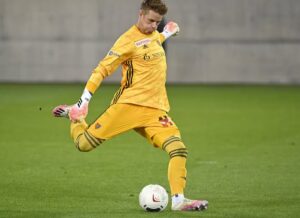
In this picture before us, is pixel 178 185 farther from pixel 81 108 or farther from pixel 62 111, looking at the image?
pixel 62 111

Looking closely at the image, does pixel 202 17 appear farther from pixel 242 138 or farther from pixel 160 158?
pixel 160 158

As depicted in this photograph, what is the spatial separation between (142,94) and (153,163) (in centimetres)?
326

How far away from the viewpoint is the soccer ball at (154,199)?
28.1 ft

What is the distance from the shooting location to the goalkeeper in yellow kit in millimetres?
8664

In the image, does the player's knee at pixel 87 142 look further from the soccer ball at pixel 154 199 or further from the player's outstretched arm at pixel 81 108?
the soccer ball at pixel 154 199

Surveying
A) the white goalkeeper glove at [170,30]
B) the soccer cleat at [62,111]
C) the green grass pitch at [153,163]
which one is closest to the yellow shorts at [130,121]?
the soccer cleat at [62,111]

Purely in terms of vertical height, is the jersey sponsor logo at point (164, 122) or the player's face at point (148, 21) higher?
the player's face at point (148, 21)

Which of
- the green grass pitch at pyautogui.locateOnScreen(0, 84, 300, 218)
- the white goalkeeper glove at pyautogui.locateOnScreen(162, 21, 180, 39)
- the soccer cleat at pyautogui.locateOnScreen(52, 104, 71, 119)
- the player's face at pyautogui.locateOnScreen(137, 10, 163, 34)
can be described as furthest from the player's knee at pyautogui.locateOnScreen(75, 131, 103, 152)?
the white goalkeeper glove at pyautogui.locateOnScreen(162, 21, 180, 39)

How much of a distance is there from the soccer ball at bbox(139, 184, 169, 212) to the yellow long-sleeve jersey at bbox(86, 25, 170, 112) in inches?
33.7

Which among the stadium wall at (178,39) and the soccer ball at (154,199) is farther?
the stadium wall at (178,39)

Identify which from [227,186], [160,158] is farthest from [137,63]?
[160,158]

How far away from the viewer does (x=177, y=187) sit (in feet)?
28.2

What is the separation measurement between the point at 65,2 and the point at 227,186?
48.4 feet

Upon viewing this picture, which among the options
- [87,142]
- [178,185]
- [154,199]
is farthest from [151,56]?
[154,199]
